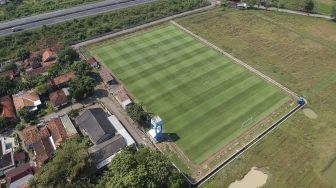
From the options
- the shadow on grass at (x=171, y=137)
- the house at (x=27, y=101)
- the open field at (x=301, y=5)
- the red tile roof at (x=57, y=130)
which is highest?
the open field at (x=301, y=5)

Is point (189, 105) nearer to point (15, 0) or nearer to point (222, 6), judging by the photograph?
point (222, 6)

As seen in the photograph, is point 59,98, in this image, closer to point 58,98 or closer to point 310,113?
point 58,98

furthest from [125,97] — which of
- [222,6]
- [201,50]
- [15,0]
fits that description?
[15,0]

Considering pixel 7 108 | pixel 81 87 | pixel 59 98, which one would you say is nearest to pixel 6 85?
pixel 7 108

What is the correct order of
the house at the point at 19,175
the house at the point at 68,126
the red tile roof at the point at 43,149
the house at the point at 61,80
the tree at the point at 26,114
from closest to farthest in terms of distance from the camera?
the house at the point at 19,175
the red tile roof at the point at 43,149
the house at the point at 68,126
the tree at the point at 26,114
the house at the point at 61,80

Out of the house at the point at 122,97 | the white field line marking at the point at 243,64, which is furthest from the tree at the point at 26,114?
the white field line marking at the point at 243,64

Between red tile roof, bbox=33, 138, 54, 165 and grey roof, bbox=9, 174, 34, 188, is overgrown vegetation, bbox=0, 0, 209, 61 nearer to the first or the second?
red tile roof, bbox=33, 138, 54, 165

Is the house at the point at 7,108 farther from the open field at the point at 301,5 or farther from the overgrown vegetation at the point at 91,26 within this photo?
the open field at the point at 301,5
